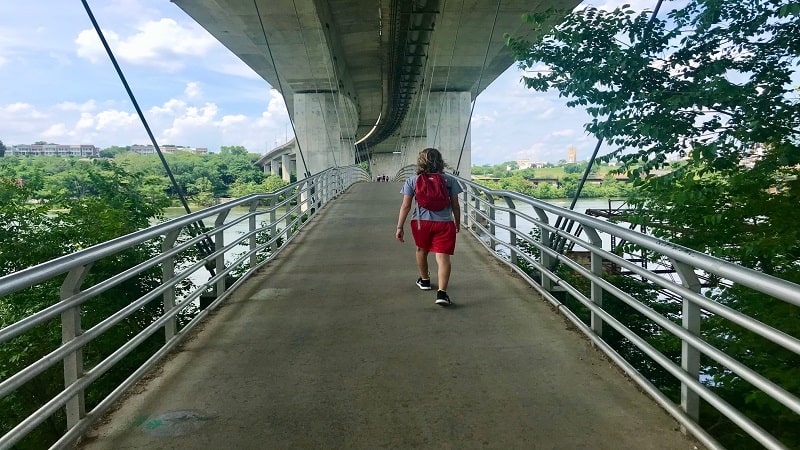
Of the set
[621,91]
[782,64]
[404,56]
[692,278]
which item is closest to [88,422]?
[692,278]

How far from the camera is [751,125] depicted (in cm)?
721

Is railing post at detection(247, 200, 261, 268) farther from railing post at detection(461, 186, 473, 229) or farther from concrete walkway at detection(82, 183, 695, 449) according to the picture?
railing post at detection(461, 186, 473, 229)

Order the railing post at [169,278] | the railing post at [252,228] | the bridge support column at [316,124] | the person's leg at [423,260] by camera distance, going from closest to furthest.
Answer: the railing post at [169,278] < the person's leg at [423,260] < the railing post at [252,228] < the bridge support column at [316,124]

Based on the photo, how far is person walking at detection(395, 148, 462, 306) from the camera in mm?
5445

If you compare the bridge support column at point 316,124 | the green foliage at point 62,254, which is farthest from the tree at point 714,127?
the bridge support column at point 316,124

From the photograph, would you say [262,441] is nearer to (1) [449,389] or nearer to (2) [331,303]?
(1) [449,389]

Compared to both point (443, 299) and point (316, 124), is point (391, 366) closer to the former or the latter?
point (443, 299)

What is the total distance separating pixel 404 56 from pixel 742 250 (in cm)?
1675

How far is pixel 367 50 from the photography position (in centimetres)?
2258

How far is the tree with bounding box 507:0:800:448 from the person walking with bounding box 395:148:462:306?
3516mm

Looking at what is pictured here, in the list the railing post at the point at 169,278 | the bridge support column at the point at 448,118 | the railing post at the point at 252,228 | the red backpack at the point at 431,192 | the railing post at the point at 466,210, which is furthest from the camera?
the bridge support column at the point at 448,118

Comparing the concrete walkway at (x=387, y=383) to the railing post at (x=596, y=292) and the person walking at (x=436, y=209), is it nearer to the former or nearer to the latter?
the railing post at (x=596, y=292)

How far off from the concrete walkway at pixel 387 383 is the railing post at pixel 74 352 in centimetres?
15

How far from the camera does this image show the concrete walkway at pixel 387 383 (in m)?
2.88
